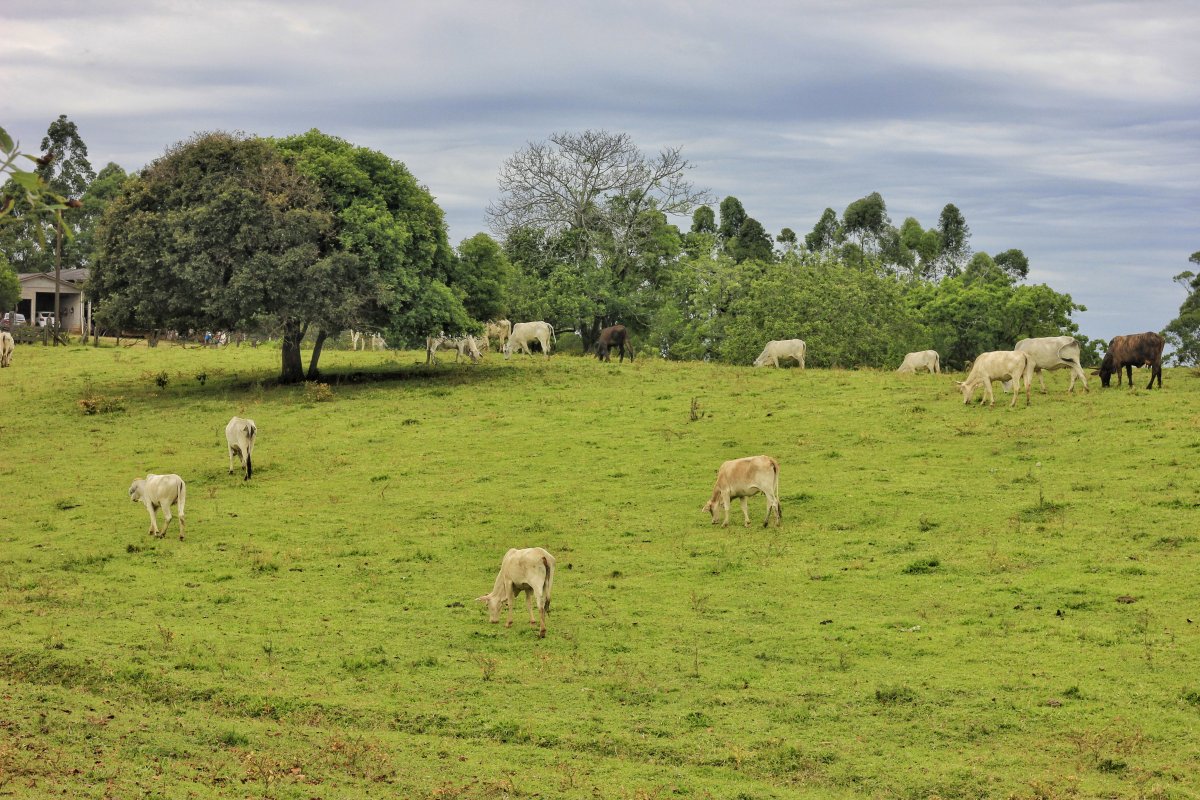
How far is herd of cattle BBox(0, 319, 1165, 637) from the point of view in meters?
16.1

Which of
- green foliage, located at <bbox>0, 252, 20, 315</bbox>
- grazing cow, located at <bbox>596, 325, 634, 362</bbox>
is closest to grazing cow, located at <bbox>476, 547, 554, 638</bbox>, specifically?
grazing cow, located at <bbox>596, 325, 634, 362</bbox>

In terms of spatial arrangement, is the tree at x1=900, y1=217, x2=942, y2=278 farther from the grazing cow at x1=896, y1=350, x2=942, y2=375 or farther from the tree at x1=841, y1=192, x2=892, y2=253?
the grazing cow at x1=896, y1=350, x2=942, y2=375

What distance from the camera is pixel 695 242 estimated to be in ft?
260

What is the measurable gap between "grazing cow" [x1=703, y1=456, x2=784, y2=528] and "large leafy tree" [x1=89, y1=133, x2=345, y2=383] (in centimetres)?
1752

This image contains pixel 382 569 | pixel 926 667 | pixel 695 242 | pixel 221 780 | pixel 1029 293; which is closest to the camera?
pixel 221 780

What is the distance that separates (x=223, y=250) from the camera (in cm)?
3594

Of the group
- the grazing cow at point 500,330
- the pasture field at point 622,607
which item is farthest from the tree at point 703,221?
the pasture field at point 622,607

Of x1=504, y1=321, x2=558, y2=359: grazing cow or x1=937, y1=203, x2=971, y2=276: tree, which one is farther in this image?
x1=937, y1=203, x2=971, y2=276: tree

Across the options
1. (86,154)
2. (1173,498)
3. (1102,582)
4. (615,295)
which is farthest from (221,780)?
(86,154)

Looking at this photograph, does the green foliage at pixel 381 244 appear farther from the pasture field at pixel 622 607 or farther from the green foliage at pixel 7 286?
the green foliage at pixel 7 286

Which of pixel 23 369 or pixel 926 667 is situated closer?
pixel 926 667

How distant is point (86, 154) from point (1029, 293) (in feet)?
282

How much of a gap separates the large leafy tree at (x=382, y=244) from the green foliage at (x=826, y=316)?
15.5m

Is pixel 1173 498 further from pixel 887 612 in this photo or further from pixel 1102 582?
pixel 887 612
